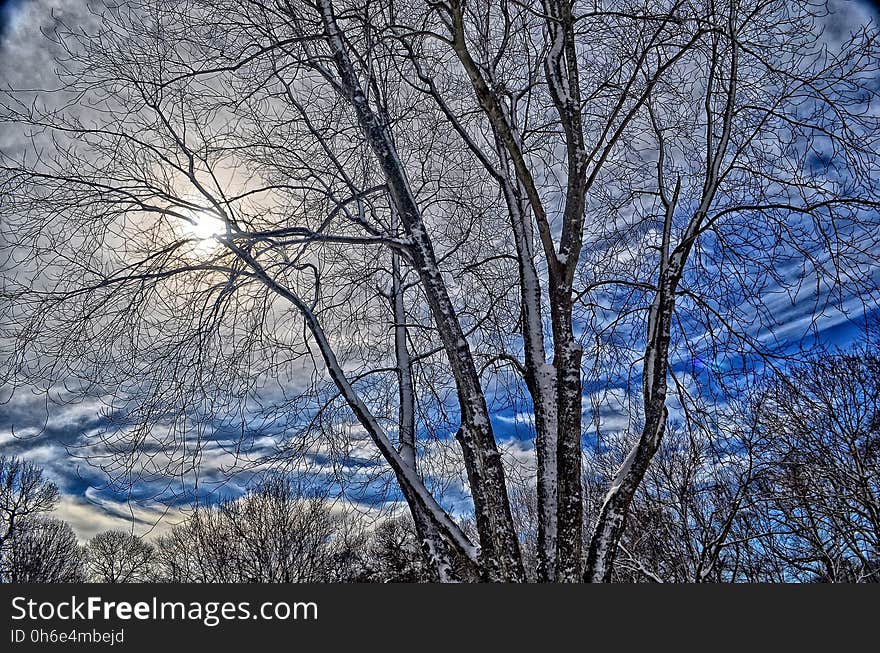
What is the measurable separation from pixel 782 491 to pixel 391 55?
1188 centimetres

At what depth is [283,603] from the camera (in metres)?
3.16

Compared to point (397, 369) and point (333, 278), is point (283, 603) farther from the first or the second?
point (333, 278)

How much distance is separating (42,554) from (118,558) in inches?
88.6

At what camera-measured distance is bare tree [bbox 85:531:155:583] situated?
18.0 m

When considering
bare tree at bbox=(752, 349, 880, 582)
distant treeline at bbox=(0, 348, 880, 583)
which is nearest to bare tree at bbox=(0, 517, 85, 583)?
distant treeline at bbox=(0, 348, 880, 583)

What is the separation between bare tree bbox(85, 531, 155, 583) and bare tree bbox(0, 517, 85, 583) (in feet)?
2.31

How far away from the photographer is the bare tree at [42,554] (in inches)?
680

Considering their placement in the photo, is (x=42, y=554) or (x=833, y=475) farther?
(x=42, y=554)

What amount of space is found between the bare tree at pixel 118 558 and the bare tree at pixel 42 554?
704mm

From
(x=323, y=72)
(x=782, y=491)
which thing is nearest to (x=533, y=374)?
(x=323, y=72)

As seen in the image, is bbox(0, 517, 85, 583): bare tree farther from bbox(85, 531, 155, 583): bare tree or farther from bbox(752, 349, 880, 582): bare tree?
bbox(752, 349, 880, 582): bare tree

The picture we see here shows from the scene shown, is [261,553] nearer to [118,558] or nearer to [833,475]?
[118,558]

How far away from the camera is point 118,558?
18859mm

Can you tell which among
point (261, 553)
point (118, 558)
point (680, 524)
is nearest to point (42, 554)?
point (118, 558)
